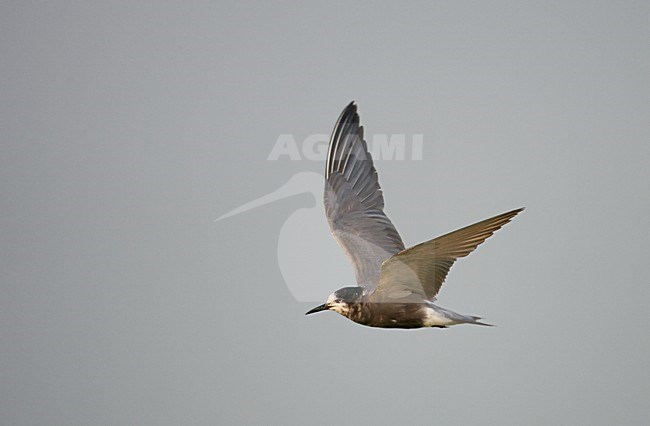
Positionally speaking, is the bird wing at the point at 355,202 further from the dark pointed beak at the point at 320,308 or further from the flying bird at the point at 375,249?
→ the dark pointed beak at the point at 320,308

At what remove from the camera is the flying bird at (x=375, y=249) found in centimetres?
448

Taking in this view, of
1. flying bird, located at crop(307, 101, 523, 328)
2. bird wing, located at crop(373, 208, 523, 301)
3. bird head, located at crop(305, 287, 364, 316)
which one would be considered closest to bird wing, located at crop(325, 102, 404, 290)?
flying bird, located at crop(307, 101, 523, 328)

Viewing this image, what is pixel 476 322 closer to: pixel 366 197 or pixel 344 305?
pixel 344 305

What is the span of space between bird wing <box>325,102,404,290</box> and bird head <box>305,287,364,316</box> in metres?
0.42

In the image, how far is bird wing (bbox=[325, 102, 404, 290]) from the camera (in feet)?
18.2

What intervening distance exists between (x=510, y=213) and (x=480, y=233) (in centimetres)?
27

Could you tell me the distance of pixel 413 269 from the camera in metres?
4.71

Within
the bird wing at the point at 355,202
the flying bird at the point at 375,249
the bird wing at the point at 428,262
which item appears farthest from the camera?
the bird wing at the point at 355,202

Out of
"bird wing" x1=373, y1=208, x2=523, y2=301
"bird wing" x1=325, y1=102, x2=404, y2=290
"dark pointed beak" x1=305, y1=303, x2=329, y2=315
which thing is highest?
"bird wing" x1=325, y1=102, x2=404, y2=290

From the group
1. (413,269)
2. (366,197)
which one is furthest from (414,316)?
(366,197)

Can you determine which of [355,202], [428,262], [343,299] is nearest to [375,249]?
[355,202]

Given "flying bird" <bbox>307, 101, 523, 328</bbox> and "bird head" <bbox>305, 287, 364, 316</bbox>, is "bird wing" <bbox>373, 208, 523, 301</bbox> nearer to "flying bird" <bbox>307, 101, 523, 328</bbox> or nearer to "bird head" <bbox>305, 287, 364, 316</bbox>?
"flying bird" <bbox>307, 101, 523, 328</bbox>

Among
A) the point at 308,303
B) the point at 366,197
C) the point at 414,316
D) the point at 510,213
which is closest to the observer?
the point at 510,213

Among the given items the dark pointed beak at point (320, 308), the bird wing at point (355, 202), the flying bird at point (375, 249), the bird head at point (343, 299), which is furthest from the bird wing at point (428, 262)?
the bird wing at point (355, 202)
